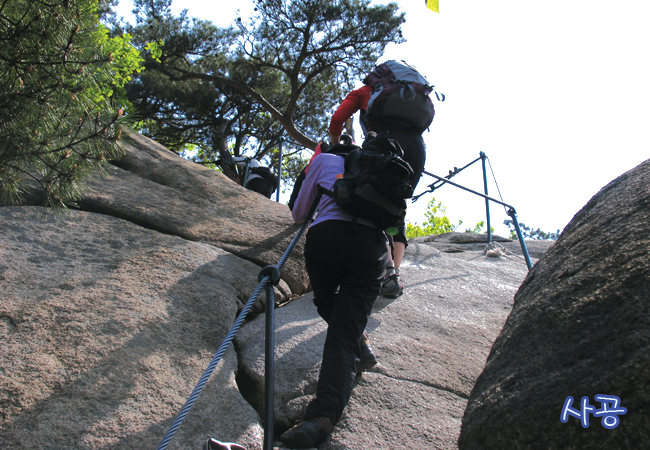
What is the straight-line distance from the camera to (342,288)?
8.44ft

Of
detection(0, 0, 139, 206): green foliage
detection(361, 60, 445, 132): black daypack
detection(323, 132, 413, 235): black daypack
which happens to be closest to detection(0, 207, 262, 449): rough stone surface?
detection(0, 0, 139, 206): green foliage

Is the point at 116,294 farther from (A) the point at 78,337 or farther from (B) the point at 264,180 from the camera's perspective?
(B) the point at 264,180

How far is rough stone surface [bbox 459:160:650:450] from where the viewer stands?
145 centimetres

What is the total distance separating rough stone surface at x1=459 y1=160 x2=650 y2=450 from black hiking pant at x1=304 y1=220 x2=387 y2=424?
Answer: 668 mm

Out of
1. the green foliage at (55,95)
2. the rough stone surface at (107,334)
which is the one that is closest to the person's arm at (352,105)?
the rough stone surface at (107,334)

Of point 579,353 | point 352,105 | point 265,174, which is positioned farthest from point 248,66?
point 579,353

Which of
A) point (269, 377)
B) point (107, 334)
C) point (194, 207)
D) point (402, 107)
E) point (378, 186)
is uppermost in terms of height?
point (402, 107)

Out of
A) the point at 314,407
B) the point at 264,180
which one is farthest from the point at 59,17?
the point at 264,180

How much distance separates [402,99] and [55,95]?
7.59 ft

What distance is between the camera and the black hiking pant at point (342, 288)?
231 cm

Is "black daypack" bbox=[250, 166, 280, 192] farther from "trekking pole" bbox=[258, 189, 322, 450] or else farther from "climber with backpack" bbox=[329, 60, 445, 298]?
"trekking pole" bbox=[258, 189, 322, 450]

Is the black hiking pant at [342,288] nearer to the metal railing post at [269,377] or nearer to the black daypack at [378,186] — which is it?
the black daypack at [378,186]

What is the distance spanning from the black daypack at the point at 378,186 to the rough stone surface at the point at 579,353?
2.64 ft

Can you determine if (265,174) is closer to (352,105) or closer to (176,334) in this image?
(352,105)
